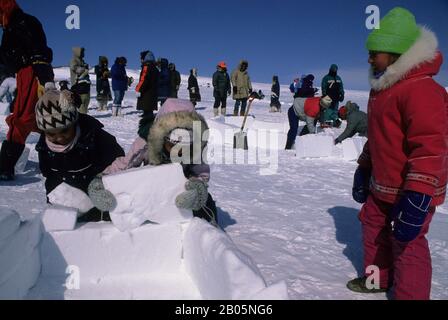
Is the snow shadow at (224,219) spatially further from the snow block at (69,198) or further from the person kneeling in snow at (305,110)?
the person kneeling in snow at (305,110)

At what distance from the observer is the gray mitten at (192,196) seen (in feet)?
6.40

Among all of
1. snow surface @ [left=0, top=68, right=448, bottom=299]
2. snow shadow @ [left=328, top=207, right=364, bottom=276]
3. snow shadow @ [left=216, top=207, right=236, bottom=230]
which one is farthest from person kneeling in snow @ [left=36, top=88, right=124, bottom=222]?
snow shadow @ [left=328, top=207, right=364, bottom=276]

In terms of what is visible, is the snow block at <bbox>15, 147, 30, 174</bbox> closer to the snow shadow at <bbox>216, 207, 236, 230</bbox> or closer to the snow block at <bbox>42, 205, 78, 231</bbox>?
the snow shadow at <bbox>216, 207, 236, 230</bbox>

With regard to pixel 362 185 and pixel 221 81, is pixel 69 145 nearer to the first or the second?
pixel 362 185

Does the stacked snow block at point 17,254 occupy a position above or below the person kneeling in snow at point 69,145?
below

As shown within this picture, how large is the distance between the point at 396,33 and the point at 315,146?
470 cm

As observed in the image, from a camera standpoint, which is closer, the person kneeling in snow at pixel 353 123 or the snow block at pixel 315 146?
the snow block at pixel 315 146

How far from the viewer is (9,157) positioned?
11.6 ft

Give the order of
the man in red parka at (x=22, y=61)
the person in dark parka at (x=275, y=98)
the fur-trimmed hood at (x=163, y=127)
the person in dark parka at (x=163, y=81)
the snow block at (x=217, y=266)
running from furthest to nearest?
the person in dark parka at (x=275, y=98) → the person in dark parka at (x=163, y=81) → the man in red parka at (x=22, y=61) → the fur-trimmed hood at (x=163, y=127) → the snow block at (x=217, y=266)

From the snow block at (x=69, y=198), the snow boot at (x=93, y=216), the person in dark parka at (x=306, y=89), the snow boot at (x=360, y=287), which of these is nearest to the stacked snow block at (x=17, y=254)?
the snow block at (x=69, y=198)

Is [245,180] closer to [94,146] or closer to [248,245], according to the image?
[248,245]

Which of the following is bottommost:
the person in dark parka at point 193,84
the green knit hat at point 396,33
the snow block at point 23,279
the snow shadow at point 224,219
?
the snow shadow at point 224,219

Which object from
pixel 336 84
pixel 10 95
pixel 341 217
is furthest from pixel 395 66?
pixel 10 95

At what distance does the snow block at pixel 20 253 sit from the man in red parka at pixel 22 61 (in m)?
1.98
